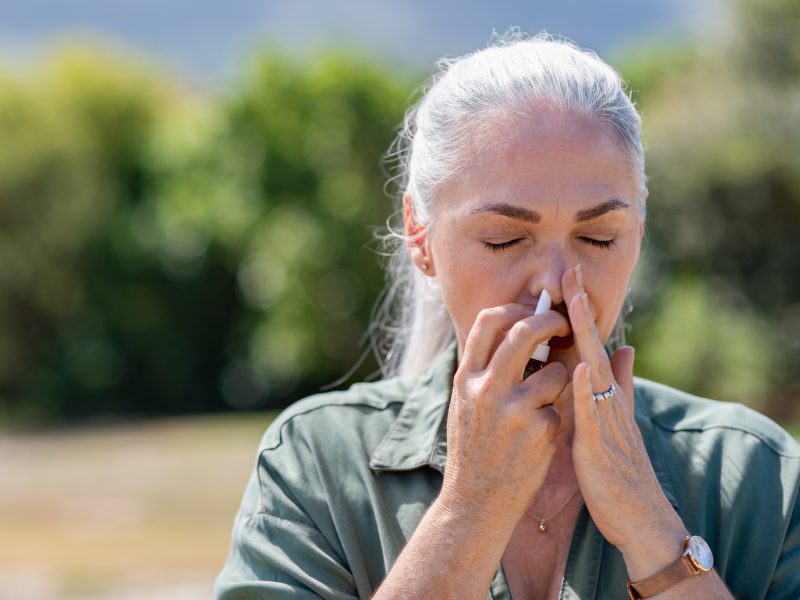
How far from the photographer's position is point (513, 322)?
215 cm

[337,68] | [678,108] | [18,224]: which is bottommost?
[18,224]

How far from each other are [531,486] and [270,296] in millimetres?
25477

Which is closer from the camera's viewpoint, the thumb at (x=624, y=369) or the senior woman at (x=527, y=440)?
the senior woman at (x=527, y=440)

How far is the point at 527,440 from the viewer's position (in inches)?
81.2

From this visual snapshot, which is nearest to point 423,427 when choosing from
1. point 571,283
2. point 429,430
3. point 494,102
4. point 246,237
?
point 429,430

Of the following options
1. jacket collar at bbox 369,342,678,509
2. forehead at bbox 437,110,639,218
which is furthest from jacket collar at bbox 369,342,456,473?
forehead at bbox 437,110,639,218

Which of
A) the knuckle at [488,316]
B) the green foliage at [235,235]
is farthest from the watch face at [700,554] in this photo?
the green foliage at [235,235]

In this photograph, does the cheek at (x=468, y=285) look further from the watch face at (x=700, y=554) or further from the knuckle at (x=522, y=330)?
the watch face at (x=700, y=554)

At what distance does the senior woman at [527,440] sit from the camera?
2.06 m

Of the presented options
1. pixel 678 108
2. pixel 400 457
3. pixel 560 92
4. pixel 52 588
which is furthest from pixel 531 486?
pixel 678 108

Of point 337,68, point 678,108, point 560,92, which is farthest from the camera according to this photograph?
point 337,68

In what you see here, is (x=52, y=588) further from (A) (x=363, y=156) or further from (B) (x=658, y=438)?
(A) (x=363, y=156)

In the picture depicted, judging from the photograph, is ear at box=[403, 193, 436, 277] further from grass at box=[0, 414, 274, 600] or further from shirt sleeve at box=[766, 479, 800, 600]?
grass at box=[0, 414, 274, 600]

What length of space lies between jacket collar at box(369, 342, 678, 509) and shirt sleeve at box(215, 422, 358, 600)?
0.18 meters
